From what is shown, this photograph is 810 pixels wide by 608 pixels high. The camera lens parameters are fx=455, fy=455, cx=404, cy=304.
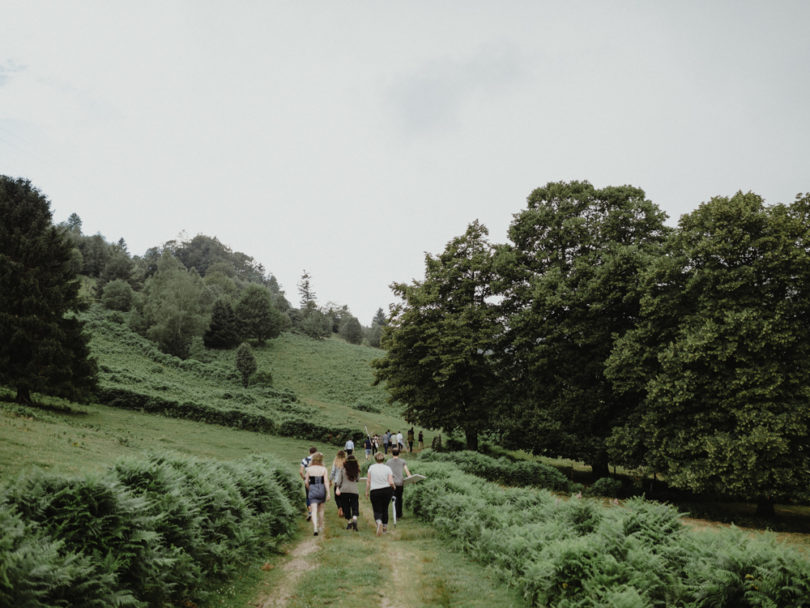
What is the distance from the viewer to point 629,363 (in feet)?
69.9

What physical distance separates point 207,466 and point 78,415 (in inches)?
959

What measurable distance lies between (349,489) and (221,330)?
73375 millimetres

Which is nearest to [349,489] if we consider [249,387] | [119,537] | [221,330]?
[119,537]

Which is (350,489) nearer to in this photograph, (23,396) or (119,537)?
(119,537)

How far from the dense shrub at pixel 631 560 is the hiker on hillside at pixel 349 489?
3775mm

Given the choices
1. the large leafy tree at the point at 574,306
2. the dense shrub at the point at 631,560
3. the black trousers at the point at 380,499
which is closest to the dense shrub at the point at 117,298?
the large leafy tree at the point at 574,306

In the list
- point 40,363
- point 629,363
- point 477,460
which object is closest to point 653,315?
point 629,363

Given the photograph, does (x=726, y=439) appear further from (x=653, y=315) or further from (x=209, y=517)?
(x=209, y=517)

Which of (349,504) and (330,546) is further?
(349,504)

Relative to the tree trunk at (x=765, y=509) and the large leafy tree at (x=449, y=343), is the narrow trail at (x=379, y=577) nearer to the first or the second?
the tree trunk at (x=765, y=509)

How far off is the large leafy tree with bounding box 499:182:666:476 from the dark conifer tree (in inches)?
2494

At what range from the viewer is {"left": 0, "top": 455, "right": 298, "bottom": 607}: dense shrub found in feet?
14.0

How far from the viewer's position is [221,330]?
79500mm

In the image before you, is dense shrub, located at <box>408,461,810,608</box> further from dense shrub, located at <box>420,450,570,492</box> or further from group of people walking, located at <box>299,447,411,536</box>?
dense shrub, located at <box>420,450,570,492</box>
